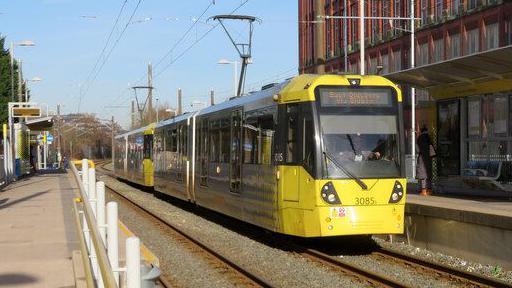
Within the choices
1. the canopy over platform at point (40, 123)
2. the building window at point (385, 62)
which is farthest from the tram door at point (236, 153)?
the building window at point (385, 62)

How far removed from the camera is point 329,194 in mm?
10805

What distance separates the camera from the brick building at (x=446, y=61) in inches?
568

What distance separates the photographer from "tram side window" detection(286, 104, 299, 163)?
36.9 ft

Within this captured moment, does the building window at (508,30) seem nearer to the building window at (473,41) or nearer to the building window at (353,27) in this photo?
the building window at (473,41)

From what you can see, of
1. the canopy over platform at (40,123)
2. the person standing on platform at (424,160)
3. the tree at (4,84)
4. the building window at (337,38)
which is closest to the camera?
the person standing on platform at (424,160)

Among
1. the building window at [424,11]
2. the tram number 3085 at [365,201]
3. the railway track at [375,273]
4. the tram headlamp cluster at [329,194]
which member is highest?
the building window at [424,11]

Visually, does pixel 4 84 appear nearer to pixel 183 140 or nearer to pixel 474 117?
pixel 183 140

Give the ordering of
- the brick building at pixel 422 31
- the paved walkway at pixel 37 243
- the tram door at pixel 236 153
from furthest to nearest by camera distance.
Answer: the brick building at pixel 422 31 < the tram door at pixel 236 153 < the paved walkway at pixel 37 243

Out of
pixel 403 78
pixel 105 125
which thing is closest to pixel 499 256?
pixel 403 78

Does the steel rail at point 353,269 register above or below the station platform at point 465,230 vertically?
Answer: below

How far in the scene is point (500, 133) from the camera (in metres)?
14.9

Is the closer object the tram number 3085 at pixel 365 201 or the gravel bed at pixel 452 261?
the gravel bed at pixel 452 261

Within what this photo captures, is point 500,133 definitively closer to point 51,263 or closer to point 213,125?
point 213,125

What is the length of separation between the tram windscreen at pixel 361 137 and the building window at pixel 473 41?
28.4 m
